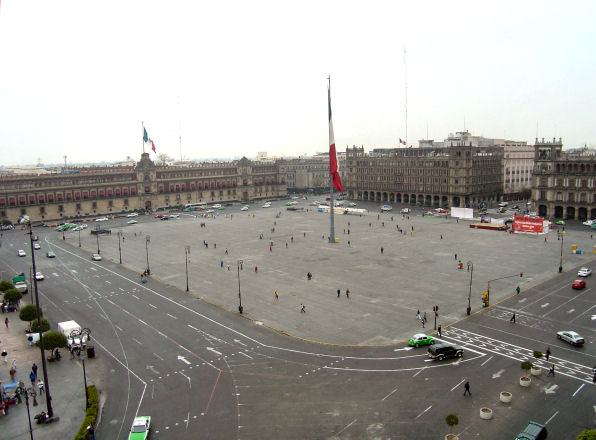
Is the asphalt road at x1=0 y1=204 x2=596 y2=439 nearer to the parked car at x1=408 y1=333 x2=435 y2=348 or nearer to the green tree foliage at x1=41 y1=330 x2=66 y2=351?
the parked car at x1=408 y1=333 x2=435 y2=348

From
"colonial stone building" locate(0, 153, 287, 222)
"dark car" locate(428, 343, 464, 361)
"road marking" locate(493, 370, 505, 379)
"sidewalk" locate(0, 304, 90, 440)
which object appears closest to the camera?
"sidewalk" locate(0, 304, 90, 440)

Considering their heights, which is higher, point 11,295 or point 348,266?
point 11,295

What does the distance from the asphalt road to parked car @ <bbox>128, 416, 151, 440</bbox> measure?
92cm

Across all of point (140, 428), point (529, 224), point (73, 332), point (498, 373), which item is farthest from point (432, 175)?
point (140, 428)

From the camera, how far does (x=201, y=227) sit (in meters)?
112

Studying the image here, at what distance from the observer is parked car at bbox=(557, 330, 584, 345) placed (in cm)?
3775

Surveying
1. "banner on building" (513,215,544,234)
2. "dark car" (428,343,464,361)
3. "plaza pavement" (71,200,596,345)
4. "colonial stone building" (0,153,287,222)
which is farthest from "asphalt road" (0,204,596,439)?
"colonial stone building" (0,153,287,222)

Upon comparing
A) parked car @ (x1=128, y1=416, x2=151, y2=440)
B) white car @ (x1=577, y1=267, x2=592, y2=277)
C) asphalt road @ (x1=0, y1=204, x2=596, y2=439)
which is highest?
white car @ (x1=577, y1=267, x2=592, y2=277)

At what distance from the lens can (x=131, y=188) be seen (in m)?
148

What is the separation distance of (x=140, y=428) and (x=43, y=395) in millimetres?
10855

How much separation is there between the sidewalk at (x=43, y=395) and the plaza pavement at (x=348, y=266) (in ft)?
55.8

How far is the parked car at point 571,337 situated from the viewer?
3775cm

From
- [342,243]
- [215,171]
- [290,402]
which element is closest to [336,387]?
[290,402]

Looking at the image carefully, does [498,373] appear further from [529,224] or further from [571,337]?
[529,224]
